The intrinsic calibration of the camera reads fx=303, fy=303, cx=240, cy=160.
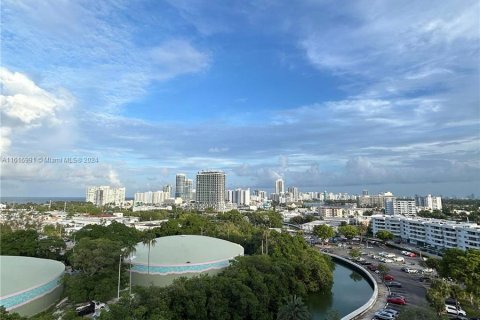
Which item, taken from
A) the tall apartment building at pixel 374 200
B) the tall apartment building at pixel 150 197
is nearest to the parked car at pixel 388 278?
the tall apartment building at pixel 374 200

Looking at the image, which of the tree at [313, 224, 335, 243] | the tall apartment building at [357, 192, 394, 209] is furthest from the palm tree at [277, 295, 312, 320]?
the tall apartment building at [357, 192, 394, 209]

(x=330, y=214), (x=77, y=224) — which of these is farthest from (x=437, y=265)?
(x=330, y=214)

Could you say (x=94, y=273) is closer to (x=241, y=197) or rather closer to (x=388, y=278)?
(x=388, y=278)

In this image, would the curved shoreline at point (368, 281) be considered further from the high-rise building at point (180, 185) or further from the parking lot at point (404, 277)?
the high-rise building at point (180, 185)

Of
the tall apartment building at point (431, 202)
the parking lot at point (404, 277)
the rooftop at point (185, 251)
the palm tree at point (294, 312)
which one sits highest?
the tall apartment building at point (431, 202)

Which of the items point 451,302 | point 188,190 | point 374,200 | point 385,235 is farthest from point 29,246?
point 374,200

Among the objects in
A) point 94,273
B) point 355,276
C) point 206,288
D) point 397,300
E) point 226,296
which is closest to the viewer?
point 206,288
